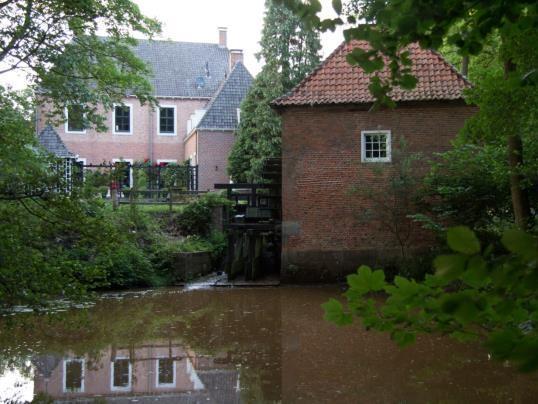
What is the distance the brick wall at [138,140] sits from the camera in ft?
114

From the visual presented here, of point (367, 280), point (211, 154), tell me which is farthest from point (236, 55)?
point (367, 280)

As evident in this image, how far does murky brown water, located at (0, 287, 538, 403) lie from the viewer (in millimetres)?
6852

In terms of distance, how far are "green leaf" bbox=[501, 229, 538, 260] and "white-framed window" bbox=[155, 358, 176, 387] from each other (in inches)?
272

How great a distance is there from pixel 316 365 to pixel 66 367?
3.32 metres

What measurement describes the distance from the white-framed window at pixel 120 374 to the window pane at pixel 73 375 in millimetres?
395

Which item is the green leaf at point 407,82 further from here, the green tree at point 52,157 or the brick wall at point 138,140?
the brick wall at point 138,140

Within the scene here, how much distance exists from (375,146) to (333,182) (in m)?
1.53

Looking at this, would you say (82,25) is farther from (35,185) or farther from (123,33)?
(35,185)

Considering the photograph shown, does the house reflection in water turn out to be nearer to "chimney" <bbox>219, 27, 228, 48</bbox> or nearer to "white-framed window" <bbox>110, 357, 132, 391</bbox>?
"white-framed window" <bbox>110, 357, 132, 391</bbox>

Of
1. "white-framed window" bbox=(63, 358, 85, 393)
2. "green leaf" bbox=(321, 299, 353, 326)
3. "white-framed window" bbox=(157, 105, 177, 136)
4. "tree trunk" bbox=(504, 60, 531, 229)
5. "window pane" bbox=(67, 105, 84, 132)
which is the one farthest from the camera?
"white-framed window" bbox=(157, 105, 177, 136)

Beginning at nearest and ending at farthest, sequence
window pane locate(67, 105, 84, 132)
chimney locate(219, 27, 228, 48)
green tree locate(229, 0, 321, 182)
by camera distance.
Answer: window pane locate(67, 105, 84, 132) < green tree locate(229, 0, 321, 182) < chimney locate(219, 27, 228, 48)

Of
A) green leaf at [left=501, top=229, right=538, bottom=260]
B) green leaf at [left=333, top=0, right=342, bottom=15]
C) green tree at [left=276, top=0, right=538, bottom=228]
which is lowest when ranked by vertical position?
green leaf at [left=501, top=229, right=538, bottom=260]

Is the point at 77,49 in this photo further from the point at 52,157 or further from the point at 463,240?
the point at 463,240

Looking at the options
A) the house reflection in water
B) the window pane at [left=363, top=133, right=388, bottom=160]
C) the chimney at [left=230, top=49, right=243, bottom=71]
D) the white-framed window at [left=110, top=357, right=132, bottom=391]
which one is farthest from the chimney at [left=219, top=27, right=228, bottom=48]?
the white-framed window at [left=110, top=357, right=132, bottom=391]
